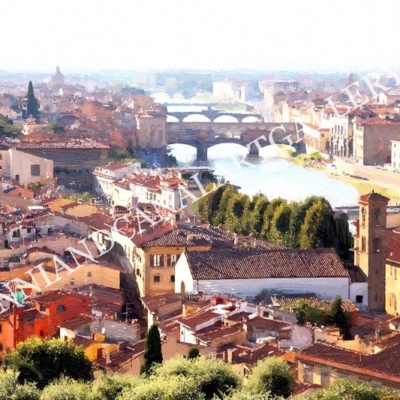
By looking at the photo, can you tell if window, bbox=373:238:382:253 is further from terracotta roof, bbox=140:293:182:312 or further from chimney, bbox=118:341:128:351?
chimney, bbox=118:341:128:351

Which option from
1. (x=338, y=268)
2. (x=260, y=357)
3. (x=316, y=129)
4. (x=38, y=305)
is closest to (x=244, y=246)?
(x=338, y=268)

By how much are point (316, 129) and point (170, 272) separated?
25604 millimetres

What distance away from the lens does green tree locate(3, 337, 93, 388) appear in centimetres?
709

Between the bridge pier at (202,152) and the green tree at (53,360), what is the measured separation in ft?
92.5

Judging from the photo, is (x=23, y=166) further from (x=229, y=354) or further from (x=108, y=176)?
(x=229, y=354)

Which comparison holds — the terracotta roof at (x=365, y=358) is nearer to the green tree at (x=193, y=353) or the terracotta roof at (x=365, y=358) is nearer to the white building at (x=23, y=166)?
the green tree at (x=193, y=353)

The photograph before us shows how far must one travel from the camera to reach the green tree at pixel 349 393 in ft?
18.9

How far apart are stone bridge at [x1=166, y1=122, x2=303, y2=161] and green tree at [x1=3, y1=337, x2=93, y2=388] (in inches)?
1119

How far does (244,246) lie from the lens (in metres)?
12.1

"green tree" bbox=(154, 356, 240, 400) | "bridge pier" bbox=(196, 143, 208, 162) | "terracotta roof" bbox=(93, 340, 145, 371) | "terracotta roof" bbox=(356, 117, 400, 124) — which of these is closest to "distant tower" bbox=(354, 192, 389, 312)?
"terracotta roof" bbox=(93, 340, 145, 371)

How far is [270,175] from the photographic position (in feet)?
96.8

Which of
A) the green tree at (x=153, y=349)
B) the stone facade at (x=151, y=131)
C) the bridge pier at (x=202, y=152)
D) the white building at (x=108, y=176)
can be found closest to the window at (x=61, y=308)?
the green tree at (x=153, y=349)

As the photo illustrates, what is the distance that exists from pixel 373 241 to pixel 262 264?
1100 mm

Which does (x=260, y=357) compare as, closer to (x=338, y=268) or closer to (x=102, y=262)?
(x=338, y=268)
